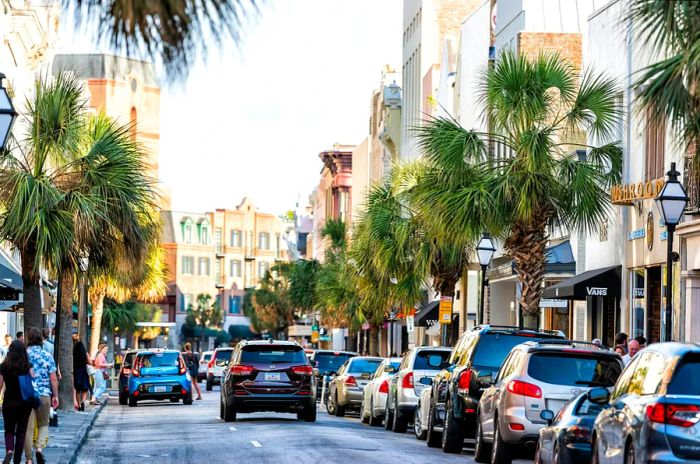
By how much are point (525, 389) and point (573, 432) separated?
3517 millimetres

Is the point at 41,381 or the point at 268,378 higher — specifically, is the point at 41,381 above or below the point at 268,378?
above

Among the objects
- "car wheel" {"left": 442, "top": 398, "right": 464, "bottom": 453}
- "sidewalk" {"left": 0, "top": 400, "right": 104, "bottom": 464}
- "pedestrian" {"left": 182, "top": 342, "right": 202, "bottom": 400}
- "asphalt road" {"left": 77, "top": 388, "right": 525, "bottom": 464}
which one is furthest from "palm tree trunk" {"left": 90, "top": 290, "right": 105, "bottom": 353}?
"car wheel" {"left": 442, "top": 398, "right": 464, "bottom": 453}

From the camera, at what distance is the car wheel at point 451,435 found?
23.0m

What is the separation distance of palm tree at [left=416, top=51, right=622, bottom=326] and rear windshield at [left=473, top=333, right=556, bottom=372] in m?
8.44

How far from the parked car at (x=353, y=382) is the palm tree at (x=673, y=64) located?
25.2 m

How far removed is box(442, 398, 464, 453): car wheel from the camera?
75.4ft

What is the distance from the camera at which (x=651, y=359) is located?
13.3 metres

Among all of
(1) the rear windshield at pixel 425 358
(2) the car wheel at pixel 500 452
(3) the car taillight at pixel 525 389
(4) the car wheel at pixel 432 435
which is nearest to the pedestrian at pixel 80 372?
(1) the rear windshield at pixel 425 358

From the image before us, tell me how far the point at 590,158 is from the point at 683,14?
2218cm

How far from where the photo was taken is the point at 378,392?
3250 cm

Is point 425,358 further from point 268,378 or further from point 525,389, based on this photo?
point 525,389

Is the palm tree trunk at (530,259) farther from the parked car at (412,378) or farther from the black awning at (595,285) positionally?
the parked car at (412,378)

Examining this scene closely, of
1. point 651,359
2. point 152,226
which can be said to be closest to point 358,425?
point 152,226

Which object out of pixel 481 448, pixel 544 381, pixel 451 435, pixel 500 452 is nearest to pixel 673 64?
pixel 544 381
